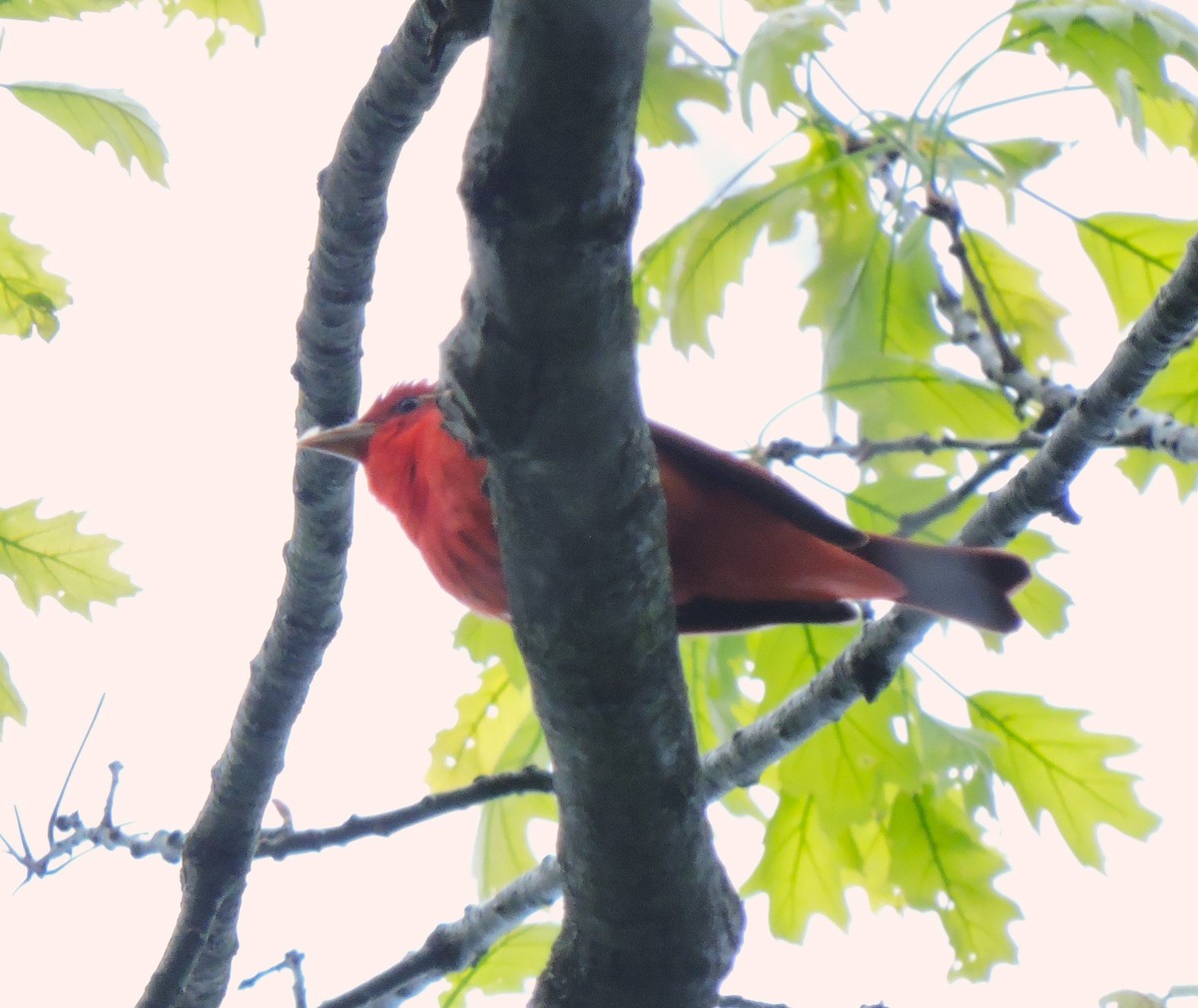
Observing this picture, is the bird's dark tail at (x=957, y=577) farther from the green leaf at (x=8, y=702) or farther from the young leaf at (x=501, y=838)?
the green leaf at (x=8, y=702)

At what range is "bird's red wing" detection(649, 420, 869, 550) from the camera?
284 cm

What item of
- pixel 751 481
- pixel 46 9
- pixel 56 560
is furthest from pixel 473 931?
pixel 46 9

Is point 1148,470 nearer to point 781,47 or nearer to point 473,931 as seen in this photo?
point 781,47

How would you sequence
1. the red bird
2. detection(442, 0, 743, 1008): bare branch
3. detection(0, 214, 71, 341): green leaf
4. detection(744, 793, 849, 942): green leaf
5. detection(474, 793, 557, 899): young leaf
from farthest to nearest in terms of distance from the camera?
1. detection(474, 793, 557, 899): young leaf
2. detection(744, 793, 849, 942): green leaf
3. detection(0, 214, 71, 341): green leaf
4. the red bird
5. detection(442, 0, 743, 1008): bare branch

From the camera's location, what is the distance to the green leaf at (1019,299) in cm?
325

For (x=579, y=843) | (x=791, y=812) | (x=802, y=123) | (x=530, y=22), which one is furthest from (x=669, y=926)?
(x=802, y=123)

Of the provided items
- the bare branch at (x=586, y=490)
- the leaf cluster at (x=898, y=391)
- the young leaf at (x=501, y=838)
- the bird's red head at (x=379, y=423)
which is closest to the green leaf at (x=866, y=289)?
the leaf cluster at (x=898, y=391)

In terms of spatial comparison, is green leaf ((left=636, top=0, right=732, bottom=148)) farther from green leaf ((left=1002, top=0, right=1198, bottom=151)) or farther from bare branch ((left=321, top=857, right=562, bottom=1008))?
bare branch ((left=321, top=857, right=562, bottom=1008))

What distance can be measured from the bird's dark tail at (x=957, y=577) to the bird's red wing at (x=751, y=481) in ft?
0.25

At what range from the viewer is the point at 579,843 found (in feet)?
5.73

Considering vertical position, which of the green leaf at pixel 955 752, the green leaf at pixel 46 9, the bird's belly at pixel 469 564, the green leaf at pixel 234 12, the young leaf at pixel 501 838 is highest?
the green leaf at pixel 234 12

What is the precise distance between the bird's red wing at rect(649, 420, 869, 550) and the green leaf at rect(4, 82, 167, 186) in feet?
3.94

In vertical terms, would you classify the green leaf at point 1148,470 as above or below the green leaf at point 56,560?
above

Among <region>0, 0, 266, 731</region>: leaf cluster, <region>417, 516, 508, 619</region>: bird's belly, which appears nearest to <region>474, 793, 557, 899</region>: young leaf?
<region>417, 516, 508, 619</region>: bird's belly
